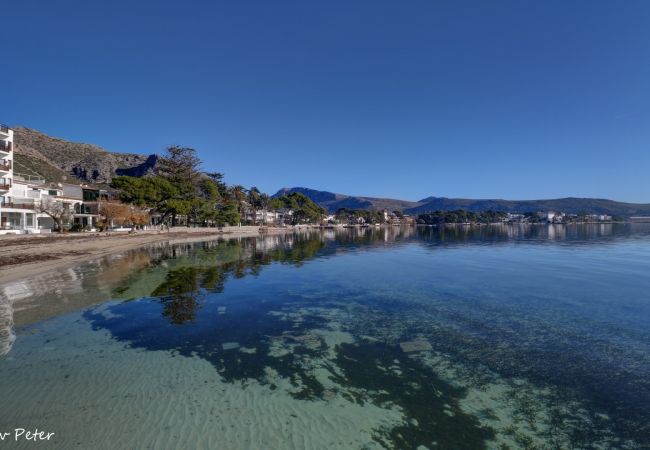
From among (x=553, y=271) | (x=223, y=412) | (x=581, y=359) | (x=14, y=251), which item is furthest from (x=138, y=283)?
(x=553, y=271)

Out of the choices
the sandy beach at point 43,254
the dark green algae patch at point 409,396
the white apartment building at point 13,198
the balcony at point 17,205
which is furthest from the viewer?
the balcony at point 17,205

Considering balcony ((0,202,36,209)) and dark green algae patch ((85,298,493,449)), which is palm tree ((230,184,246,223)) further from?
dark green algae patch ((85,298,493,449))

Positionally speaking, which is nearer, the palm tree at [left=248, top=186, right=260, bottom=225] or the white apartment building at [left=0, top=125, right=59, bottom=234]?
the white apartment building at [left=0, top=125, right=59, bottom=234]

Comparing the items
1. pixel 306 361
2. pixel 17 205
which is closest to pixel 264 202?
pixel 17 205

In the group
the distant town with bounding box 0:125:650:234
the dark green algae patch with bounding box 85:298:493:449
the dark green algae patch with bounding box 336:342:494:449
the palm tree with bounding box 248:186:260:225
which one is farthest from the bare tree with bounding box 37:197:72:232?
the palm tree with bounding box 248:186:260:225

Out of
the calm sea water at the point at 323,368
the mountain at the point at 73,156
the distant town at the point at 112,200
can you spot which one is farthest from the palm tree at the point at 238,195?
the calm sea water at the point at 323,368

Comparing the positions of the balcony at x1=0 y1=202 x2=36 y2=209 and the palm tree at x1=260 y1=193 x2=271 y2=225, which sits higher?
the palm tree at x1=260 y1=193 x2=271 y2=225

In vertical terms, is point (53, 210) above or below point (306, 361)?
above

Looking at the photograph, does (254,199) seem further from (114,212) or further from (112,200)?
(114,212)

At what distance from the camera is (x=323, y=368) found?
31.1 ft

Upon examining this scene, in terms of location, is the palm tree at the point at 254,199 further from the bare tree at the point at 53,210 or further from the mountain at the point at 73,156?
the bare tree at the point at 53,210

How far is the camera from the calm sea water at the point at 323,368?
6539 millimetres

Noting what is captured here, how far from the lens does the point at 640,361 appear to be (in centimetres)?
1001

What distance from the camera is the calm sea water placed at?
6.54 metres
